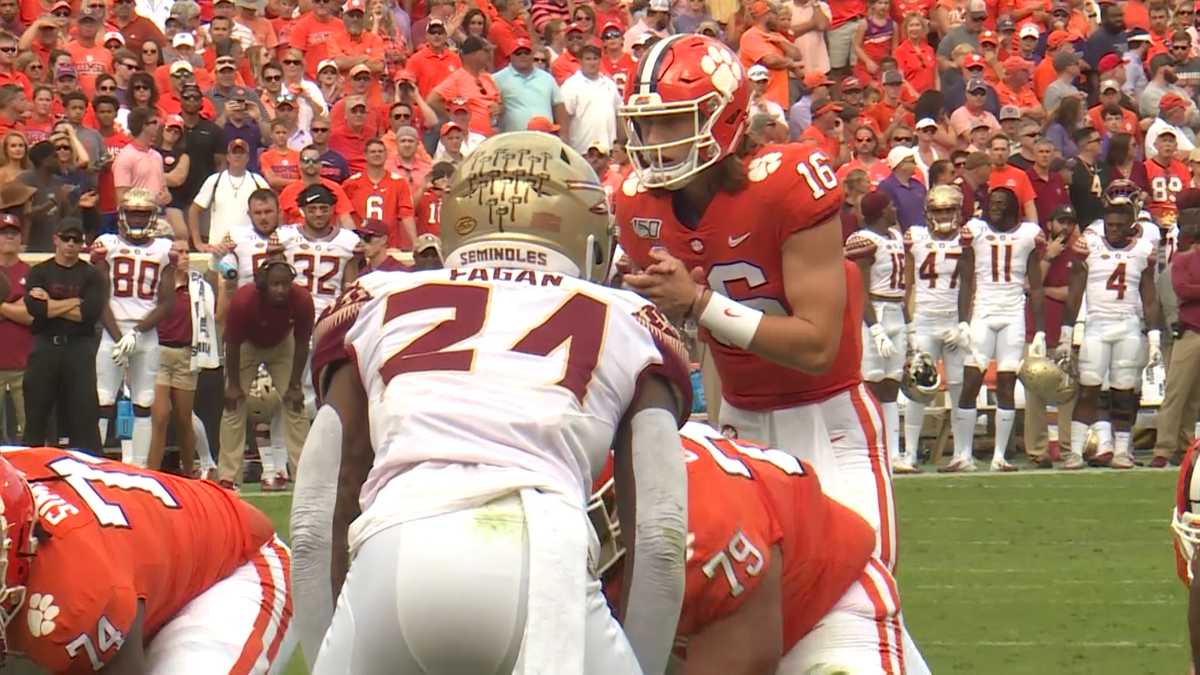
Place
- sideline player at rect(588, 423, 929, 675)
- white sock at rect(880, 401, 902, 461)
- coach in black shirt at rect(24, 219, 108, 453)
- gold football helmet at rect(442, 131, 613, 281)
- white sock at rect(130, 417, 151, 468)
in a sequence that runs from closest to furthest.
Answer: gold football helmet at rect(442, 131, 613, 281) < sideline player at rect(588, 423, 929, 675) < coach in black shirt at rect(24, 219, 108, 453) < white sock at rect(130, 417, 151, 468) < white sock at rect(880, 401, 902, 461)

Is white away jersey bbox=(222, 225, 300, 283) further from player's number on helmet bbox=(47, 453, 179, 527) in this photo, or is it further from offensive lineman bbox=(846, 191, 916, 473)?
player's number on helmet bbox=(47, 453, 179, 527)

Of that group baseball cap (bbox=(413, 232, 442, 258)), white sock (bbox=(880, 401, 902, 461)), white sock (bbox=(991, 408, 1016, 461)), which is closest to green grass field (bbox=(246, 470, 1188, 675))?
white sock (bbox=(880, 401, 902, 461))

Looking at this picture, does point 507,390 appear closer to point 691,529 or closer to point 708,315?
point 691,529

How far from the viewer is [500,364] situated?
317cm

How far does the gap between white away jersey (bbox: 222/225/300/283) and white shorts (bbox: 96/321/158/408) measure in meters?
0.61

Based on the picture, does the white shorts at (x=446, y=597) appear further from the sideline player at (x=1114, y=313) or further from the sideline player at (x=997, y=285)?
the sideline player at (x=1114, y=313)

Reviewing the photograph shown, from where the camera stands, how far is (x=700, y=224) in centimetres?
524

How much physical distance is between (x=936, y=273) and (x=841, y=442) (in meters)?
8.11

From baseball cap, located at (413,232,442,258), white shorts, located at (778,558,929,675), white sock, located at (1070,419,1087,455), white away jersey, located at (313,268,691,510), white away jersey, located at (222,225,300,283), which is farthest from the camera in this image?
white sock, located at (1070,419,1087,455)

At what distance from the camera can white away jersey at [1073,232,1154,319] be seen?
1335cm

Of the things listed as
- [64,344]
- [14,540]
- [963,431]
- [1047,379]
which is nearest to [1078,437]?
[1047,379]

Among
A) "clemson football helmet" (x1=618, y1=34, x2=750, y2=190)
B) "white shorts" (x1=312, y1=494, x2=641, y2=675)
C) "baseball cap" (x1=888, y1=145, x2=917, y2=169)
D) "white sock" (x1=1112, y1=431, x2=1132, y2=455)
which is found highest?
"clemson football helmet" (x1=618, y1=34, x2=750, y2=190)

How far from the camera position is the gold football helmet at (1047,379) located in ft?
43.3

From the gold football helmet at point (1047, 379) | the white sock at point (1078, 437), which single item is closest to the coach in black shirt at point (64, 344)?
the gold football helmet at point (1047, 379)
